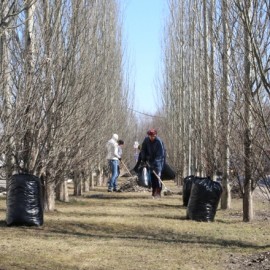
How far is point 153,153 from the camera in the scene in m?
14.9

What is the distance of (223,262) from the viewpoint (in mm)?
6633

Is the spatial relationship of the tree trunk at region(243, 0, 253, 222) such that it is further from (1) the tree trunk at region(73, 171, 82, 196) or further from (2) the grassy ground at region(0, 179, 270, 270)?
(1) the tree trunk at region(73, 171, 82, 196)

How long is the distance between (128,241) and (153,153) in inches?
281

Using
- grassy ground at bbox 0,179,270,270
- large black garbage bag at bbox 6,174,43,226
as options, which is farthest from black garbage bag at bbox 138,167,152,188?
large black garbage bag at bbox 6,174,43,226

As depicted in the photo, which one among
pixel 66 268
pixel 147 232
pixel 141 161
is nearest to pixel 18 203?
pixel 147 232

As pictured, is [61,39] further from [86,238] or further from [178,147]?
[178,147]

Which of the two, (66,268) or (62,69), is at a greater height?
(62,69)

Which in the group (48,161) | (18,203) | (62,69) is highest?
(62,69)

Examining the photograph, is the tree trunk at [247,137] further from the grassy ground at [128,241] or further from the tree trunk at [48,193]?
the tree trunk at [48,193]

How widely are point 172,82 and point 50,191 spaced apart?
52.5 ft

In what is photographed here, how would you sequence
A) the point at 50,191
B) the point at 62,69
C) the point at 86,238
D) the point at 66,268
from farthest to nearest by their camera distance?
1. the point at 50,191
2. the point at 62,69
3. the point at 86,238
4. the point at 66,268

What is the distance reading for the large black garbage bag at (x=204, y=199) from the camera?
10.0m

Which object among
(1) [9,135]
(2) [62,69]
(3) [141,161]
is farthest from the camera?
(3) [141,161]

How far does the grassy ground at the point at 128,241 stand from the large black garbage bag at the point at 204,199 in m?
0.21
